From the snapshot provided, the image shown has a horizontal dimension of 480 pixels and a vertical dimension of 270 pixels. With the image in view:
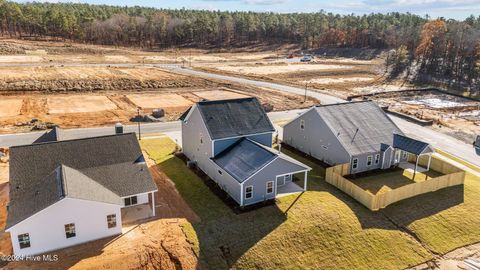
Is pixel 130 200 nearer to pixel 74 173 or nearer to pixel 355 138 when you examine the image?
pixel 74 173

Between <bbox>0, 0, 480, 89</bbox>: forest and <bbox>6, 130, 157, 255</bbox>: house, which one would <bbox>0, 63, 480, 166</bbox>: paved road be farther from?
<bbox>0, 0, 480, 89</bbox>: forest

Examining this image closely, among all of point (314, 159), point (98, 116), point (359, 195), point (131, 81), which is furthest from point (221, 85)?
point (359, 195)

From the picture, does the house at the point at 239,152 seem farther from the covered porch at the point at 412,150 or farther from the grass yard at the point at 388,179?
the covered porch at the point at 412,150

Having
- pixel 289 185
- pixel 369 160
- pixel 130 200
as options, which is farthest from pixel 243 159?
pixel 369 160

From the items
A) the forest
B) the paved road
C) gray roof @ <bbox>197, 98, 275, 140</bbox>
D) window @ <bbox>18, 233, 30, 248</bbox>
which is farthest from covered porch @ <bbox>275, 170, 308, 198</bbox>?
the forest

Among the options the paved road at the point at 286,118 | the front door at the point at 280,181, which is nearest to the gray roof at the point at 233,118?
the front door at the point at 280,181

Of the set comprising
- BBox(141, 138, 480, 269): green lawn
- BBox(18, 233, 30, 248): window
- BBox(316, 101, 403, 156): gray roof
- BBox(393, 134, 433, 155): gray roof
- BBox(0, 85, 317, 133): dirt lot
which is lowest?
BBox(141, 138, 480, 269): green lawn

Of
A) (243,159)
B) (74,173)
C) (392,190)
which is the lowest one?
(392,190)
